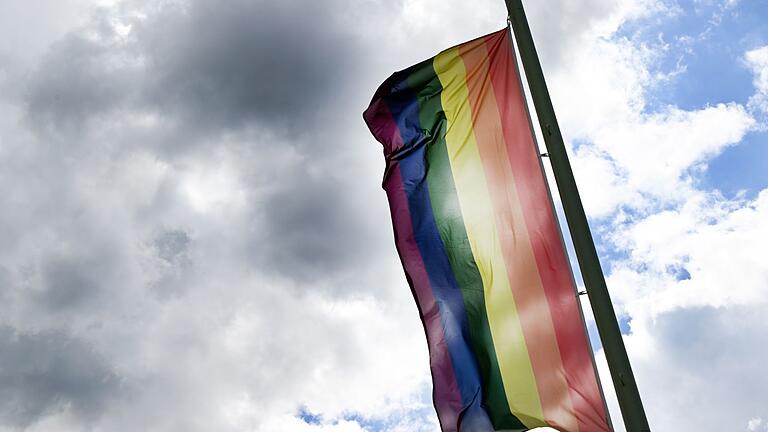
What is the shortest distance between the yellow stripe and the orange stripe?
99mm

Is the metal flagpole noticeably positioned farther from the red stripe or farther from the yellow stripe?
the yellow stripe

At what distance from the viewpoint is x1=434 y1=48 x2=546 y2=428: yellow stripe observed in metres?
9.74

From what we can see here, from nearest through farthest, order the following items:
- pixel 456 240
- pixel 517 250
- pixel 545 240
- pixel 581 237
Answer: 1. pixel 581 237
2. pixel 545 240
3. pixel 517 250
4. pixel 456 240

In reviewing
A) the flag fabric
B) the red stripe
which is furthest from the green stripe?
the red stripe

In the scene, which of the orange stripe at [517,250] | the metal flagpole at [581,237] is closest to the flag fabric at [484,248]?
the orange stripe at [517,250]

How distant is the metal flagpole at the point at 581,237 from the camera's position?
26.8 feet

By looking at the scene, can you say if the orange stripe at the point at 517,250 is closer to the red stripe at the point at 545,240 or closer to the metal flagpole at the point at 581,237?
the red stripe at the point at 545,240

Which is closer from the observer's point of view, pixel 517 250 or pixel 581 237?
pixel 581 237

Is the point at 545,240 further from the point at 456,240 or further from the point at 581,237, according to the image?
the point at 456,240

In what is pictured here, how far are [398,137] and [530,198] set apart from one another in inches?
122

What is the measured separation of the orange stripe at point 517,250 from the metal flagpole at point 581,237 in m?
0.82

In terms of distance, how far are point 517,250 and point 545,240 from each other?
0.41 metres

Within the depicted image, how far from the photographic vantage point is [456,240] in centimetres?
1108

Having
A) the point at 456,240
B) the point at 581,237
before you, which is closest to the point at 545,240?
the point at 581,237
